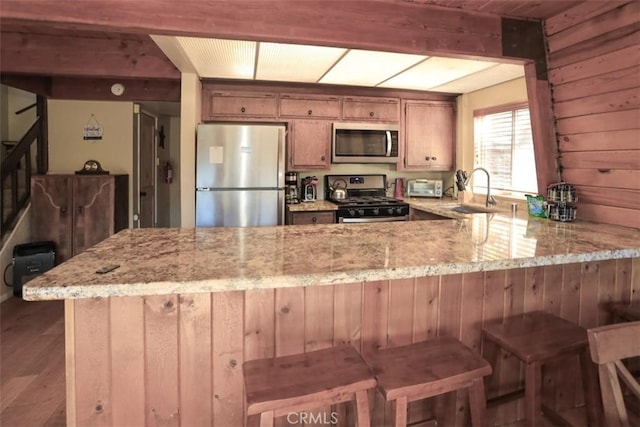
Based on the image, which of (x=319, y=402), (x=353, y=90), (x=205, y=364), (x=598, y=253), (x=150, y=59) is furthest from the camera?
(x=353, y=90)

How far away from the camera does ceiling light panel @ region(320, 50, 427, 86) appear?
9.43ft

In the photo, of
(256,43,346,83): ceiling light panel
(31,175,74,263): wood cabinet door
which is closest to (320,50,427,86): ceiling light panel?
(256,43,346,83): ceiling light panel

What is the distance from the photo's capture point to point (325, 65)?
10.3 feet

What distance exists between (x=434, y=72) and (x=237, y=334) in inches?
116

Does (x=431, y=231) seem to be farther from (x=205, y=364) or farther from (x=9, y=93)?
(x=9, y=93)

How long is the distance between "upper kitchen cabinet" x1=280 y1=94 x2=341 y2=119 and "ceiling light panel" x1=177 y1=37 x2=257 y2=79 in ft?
Result: 1.62

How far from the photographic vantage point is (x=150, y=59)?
3.43 metres

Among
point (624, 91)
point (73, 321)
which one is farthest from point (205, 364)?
point (624, 91)

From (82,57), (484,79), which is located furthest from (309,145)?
(82,57)

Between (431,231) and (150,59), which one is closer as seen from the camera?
(431,231)

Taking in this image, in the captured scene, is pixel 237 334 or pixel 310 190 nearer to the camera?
pixel 237 334

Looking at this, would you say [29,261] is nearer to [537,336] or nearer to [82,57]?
[82,57]

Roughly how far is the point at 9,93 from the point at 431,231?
17.4ft

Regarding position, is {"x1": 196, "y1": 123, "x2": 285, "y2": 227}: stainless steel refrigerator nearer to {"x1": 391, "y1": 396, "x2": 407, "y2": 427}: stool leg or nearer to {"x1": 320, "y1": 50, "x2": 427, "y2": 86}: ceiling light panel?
{"x1": 320, "y1": 50, "x2": 427, "y2": 86}: ceiling light panel
